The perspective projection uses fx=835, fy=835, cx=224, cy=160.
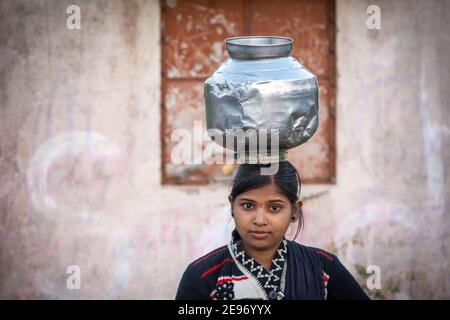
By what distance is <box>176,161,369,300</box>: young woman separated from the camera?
303 cm

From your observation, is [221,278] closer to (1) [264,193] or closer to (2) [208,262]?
(2) [208,262]

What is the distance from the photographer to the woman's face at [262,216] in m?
3.03

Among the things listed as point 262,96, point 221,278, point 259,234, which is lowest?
point 221,278

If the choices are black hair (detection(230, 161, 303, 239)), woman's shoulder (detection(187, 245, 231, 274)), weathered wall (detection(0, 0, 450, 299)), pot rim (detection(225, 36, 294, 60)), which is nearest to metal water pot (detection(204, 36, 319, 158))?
pot rim (detection(225, 36, 294, 60))

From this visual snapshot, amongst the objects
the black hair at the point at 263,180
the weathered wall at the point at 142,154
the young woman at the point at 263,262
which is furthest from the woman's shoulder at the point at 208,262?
the weathered wall at the point at 142,154

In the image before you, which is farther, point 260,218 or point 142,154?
point 142,154

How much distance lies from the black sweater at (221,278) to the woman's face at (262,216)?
0.12 m

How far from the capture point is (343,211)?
617 centimetres

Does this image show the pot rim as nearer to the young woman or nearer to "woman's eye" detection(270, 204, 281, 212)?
the young woman

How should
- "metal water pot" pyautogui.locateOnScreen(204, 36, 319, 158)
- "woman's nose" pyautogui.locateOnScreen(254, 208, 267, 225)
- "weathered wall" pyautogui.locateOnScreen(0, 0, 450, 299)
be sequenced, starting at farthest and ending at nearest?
"weathered wall" pyautogui.locateOnScreen(0, 0, 450, 299) → "woman's nose" pyautogui.locateOnScreen(254, 208, 267, 225) → "metal water pot" pyautogui.locateOnScreen(204, 36, 319, 158)

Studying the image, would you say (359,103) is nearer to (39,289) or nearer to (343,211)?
(343,211)

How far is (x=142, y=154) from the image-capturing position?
616 cm

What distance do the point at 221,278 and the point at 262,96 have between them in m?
0.69

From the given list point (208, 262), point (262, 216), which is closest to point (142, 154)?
point (208, 262)
